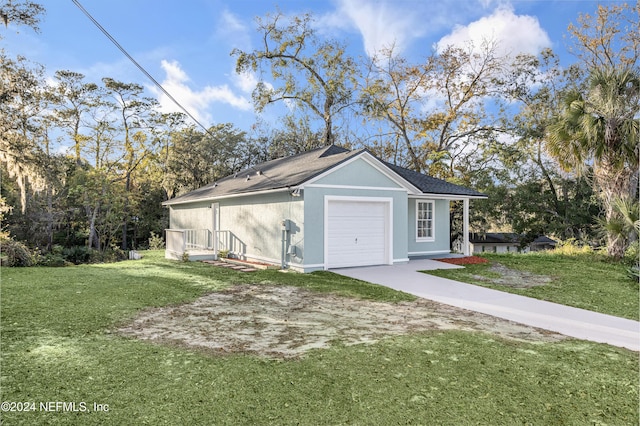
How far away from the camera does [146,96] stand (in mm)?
27797

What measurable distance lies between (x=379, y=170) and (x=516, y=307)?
6.36 metres

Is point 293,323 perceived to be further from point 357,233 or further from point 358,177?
point 358,177

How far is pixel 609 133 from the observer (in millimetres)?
12945

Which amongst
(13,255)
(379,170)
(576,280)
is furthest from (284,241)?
(13,255)

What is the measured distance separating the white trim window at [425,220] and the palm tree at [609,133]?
499 centimetres

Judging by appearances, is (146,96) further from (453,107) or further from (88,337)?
(88,337)

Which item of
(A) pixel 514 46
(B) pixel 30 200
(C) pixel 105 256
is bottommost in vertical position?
(C) pixel 105 256

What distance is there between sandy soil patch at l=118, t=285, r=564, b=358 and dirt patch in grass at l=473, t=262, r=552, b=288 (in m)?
3.36

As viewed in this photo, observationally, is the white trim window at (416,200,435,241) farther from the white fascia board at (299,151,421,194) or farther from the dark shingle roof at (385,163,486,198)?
the white fascia board at (299,151,421,194)

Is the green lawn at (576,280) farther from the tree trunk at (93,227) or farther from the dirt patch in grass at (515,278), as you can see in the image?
the tree trunk at (93,227)

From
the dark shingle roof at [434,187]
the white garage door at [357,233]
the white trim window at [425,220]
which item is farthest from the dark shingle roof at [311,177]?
the white garage door at [357,233]

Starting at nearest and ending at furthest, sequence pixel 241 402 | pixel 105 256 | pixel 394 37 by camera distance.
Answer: pixel 241 402 < pixel 105 256 < pixel 394 37

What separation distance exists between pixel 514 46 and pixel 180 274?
79.4ft

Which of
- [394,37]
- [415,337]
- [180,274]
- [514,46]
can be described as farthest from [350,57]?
[415,337]
